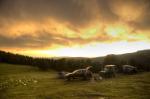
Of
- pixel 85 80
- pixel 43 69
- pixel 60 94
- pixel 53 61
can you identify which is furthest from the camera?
pixel 53 61

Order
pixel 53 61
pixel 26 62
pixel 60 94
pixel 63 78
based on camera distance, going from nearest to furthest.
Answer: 1. pixel 60 94
2. pixel 63 78
3. pixel 53 61
4. pixel 26 62

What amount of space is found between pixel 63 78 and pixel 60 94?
71.6 ft

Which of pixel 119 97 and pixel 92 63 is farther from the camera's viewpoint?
pixel 92 63

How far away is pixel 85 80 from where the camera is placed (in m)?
47.2

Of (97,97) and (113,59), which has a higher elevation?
(113,59)

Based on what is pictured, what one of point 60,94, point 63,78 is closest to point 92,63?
point 63,78

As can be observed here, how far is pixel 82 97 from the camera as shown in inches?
1075

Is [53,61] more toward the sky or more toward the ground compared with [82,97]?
more toward the sky

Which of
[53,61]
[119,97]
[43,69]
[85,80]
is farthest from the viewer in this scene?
[53,61]

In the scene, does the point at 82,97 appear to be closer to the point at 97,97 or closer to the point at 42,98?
the point at 97,97

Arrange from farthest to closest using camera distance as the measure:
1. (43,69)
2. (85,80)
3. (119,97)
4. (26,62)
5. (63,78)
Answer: (26,62)
(43,69)
(63,78)
(85,80)
(119,97)

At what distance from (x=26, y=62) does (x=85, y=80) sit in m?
51.0

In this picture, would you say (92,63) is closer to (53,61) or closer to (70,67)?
(70,67)

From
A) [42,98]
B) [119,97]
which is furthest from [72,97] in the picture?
[119,97]
